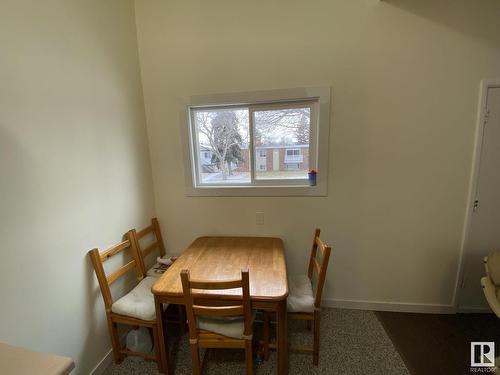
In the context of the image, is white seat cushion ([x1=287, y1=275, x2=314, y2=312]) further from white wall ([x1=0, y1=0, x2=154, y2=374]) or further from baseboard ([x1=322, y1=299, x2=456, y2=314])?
white wall ([x1=0, y1=0, x2=154, y2=374])

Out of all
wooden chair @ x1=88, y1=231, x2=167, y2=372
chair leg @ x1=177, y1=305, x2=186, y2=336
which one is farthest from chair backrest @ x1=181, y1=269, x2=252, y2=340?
chair leg @ x1=177, y1=305, x2=186, y2=336

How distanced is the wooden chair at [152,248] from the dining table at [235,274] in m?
0.37

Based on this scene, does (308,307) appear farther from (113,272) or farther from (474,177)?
(474,177)

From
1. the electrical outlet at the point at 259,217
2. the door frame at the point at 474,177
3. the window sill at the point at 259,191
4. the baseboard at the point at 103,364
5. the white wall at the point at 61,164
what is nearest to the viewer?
the white wall at the point at 61,164

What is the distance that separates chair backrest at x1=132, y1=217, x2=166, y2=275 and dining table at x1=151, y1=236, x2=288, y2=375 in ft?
1.35

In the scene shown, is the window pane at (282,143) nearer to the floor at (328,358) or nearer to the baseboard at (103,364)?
the floor at (328,358)

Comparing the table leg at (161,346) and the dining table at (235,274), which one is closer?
the dining table at (235,274)

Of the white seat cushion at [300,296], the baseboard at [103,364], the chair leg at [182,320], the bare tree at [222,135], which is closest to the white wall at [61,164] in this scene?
the baseboard at [103,364]

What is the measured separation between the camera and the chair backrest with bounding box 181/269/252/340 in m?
1.08

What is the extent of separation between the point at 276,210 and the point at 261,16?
1.60 meters

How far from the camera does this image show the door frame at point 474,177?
1576 mm

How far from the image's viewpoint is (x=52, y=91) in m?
1.17

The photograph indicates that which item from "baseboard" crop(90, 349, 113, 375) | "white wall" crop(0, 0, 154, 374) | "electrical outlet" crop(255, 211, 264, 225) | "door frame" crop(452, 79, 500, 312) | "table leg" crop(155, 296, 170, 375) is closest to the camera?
"white wall" crop(0, 0, 154, 374)

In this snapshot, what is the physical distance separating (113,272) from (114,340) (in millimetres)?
449
